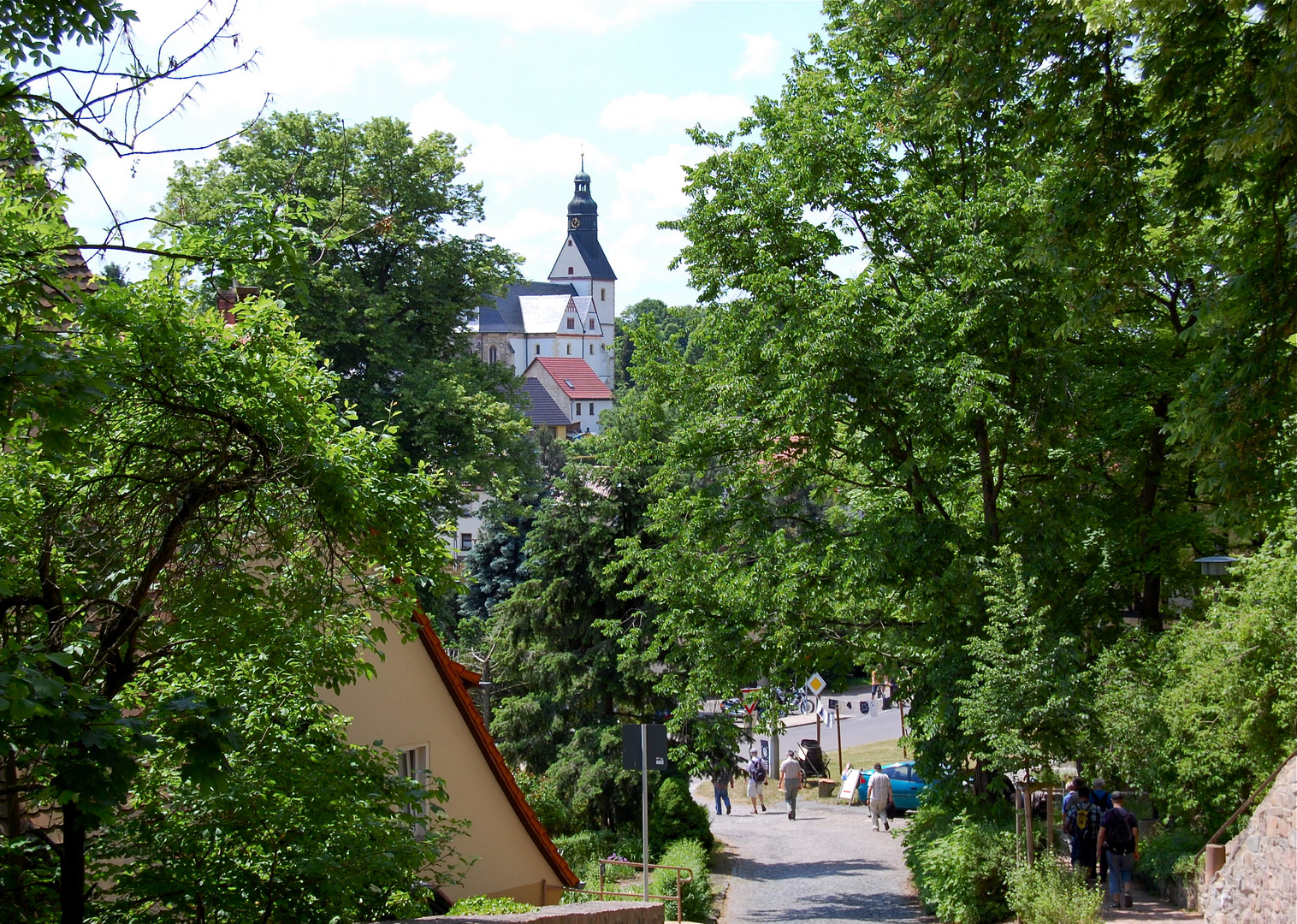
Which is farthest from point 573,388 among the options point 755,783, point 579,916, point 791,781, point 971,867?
point 579,916

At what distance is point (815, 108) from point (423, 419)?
1259cm

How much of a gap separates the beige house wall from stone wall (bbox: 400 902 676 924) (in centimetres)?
228

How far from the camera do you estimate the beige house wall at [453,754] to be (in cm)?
1291

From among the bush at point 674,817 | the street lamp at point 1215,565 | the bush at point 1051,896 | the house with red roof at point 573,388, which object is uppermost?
the house with red roof at point 573,388

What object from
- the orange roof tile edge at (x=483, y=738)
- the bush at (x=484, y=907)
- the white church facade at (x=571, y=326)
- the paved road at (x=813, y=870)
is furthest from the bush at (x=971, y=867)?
the white church facade at (x=571, y=326)

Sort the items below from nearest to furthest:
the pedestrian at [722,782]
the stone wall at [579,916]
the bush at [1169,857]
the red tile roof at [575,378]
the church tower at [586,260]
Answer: the stone wall at [579,916] → the bush at [1169,857] → the pedestrian at [722,782] → the red tile roof at [575,378] → the church tower at [586,260]

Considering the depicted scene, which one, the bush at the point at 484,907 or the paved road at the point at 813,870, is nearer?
the bush at the point at 484,907

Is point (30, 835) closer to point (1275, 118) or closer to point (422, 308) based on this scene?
point (1275, 118)

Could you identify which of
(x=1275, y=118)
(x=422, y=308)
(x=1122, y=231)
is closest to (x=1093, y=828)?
(x=1122, y=231)

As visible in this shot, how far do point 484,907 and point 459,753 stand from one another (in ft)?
10.6

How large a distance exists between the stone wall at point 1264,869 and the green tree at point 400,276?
59.9 ft

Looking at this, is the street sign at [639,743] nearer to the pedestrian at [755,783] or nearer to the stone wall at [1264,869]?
the stone wall at [1264,869]

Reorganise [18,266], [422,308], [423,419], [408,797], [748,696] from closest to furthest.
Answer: [18,266], [408,797], [748,696], [423,419], [422,308]

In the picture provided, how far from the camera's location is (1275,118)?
813 centimetres
